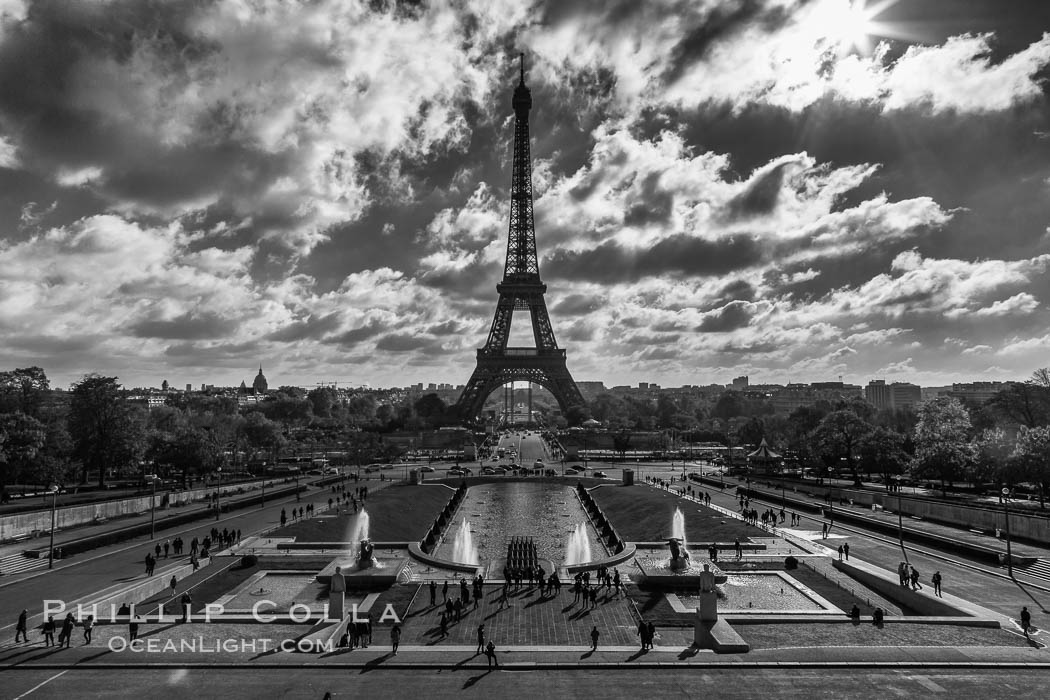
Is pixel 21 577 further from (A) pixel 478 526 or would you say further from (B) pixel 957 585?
(B) pixel 957 585

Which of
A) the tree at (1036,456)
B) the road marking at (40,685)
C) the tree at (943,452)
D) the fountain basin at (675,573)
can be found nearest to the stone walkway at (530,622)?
the fountain basin at (675,573)

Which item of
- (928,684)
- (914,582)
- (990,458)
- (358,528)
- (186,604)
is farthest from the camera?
(990,458)

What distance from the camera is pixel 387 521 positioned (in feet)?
160

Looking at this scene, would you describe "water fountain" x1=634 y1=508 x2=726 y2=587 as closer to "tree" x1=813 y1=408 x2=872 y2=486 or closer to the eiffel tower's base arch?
"tree" x1=813 y1=408 x2=872 y2=486

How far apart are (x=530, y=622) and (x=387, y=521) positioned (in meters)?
24.7

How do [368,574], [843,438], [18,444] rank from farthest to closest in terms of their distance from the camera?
[843,438]
[18,444]
[368,574]

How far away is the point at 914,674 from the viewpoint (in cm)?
2089

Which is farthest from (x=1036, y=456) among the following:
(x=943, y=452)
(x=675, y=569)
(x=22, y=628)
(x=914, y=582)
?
(x=22, y=628)

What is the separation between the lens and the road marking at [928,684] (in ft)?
64.6

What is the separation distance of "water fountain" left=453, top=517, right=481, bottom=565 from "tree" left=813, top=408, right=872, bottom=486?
43200 millimetres

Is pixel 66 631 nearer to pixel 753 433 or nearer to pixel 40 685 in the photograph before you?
pixel 40 685

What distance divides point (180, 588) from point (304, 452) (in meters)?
91.6

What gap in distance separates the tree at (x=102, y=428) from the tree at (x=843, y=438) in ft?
236

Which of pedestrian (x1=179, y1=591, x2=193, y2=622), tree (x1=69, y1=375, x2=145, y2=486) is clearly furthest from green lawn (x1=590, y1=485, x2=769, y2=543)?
tree (x1=69, y1=375, x2=145, y2=486)
